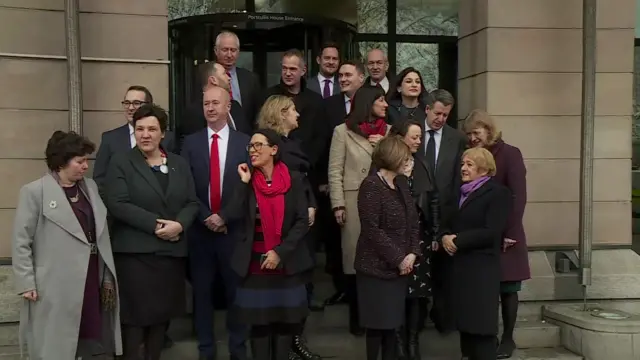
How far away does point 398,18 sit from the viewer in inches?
385

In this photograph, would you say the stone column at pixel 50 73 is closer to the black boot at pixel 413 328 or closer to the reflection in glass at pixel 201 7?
the black boot at pixel 413 328

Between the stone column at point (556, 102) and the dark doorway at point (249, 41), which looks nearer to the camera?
the stone column at point (556, 102)

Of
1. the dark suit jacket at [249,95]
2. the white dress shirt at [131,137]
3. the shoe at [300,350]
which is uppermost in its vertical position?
the dark suit jacket at [249,95]

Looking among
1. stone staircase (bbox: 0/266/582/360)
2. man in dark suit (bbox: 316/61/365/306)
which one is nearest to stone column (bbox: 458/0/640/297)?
stone staircase (bbox: 0/266/582/360)

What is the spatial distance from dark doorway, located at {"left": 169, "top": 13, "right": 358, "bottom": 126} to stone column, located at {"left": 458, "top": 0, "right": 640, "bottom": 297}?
2.57 m

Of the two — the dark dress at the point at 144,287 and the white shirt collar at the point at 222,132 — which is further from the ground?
the white shirt collar at the point at 222,132

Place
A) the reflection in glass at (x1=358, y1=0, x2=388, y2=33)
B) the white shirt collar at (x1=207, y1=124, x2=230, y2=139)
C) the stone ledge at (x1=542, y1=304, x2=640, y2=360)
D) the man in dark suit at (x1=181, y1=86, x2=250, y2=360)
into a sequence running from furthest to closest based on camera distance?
the reflection in glass at (x1=358, y1=0, x2=388, y2=33), the stone ledge at (x1=542, y1=304, x2=640, y2=360), the white shirt collar at (x1=207, y1=124, x2=230, y2=139), the man in dark suit at (x1=181, y1=86, x2=250, y2=360)

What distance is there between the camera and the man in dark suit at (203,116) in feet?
17.1

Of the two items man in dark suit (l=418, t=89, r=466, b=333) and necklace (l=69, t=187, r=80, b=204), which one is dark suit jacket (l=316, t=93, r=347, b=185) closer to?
man in dark suit (l=418, t=89, r=466, b=333)

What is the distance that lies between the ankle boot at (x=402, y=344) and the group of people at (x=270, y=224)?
0.01 meters

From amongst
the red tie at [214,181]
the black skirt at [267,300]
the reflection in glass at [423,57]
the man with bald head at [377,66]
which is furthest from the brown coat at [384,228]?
the reflection in glass at [423,57]

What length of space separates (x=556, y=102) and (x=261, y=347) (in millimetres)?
4016

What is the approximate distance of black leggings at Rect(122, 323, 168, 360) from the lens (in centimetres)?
449

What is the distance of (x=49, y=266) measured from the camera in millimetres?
4133
